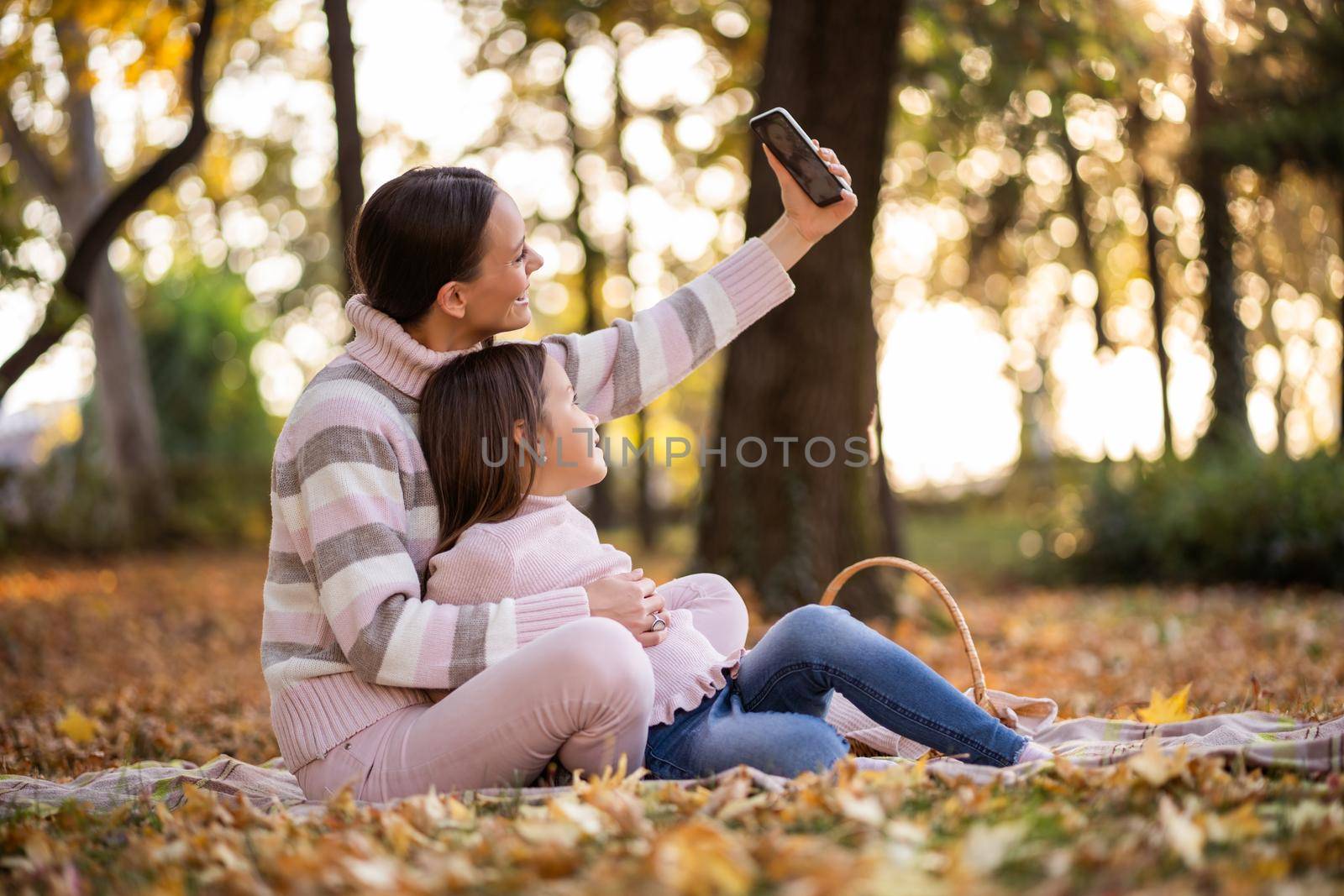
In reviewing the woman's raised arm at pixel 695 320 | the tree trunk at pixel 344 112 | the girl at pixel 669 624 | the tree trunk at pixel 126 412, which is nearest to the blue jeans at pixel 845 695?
the girl at pixel 669 624

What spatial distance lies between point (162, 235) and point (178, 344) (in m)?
2.40

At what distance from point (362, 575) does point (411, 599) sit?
11 centimetres

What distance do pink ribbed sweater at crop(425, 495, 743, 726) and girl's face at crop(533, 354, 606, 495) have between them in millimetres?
44

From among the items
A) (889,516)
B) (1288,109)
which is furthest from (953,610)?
(1288,109)

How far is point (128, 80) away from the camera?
6.78 metres

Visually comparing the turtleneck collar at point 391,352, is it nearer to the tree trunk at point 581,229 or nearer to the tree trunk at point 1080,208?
the tree trunk at point 581,229

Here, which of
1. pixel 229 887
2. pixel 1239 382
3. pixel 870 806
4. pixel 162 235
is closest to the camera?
pixel 229 887

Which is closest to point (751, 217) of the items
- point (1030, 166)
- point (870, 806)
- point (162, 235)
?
point (870, 806)

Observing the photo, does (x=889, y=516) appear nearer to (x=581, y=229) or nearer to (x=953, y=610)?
(x=953, y=610)

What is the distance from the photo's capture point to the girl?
2.65 m

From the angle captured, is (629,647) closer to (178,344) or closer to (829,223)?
(829,223)

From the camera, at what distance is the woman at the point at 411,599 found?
2482 millimetres

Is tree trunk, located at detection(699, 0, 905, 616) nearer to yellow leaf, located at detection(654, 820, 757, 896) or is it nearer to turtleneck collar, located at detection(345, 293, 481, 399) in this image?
turtleneck collar, located at detection(345, 293, 481, 399)

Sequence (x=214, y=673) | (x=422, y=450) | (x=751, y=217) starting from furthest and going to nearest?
1. (x=751, y=217)
2. (x=214, y=673)
3. (x=422, y=450)
